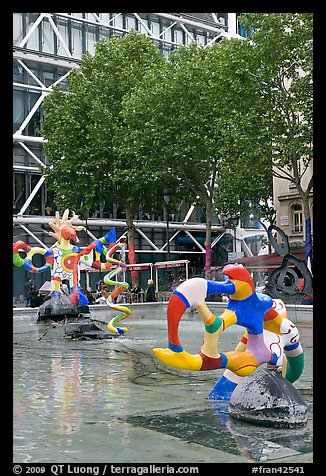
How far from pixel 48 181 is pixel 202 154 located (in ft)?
37.8

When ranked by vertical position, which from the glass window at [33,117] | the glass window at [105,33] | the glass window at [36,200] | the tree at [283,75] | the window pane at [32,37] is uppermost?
the glass window at [105,33]

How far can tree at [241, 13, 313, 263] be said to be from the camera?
1204 inches

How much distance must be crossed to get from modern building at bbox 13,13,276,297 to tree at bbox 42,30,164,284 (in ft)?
17.5

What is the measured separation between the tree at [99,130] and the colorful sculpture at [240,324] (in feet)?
108

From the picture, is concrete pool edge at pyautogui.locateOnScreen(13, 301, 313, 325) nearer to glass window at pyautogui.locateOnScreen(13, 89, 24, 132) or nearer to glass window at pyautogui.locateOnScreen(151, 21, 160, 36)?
glass window at pyautogui.locateOnScreen(13, 89, 24, 132)

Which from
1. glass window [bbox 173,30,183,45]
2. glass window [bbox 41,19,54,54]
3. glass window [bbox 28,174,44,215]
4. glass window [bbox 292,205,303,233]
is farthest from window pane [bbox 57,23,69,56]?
glass window [bbox 292,205,303,233]

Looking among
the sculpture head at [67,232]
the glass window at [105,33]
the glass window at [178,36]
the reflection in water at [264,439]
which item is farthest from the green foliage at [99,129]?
the reflection in water at [264,439]

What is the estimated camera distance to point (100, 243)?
22.4 metres

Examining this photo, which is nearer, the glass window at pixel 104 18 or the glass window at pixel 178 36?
the glass window at pixel 104 18

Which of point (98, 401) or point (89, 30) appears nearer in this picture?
point (98, 401)

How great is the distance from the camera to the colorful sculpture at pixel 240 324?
7438 mm

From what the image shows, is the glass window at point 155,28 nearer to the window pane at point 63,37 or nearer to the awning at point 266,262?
the window pane at point 63,37

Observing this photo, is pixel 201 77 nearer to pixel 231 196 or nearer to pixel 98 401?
pixel 231 196
